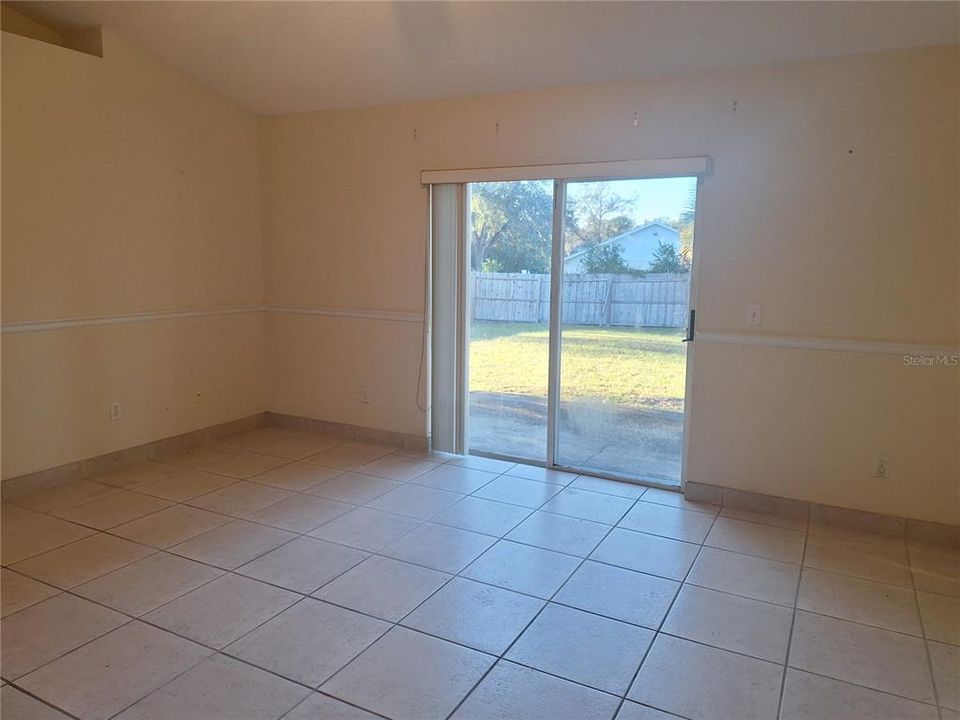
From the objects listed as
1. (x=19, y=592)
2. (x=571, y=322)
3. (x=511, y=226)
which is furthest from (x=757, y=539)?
(x=19, y=592)

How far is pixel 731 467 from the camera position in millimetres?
3656

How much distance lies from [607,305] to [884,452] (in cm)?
164

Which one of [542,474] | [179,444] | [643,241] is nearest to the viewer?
[643,241]

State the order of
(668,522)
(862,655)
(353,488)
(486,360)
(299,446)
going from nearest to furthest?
(862,655) < (668,522) < (353,488) < (486,360) < (299,446)

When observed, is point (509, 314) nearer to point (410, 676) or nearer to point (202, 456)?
point (202, 456)

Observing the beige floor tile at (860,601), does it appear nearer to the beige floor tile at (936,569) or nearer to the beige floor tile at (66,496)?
the beige floor tile at (936,569)

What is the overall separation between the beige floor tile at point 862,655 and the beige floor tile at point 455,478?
192 centimetres

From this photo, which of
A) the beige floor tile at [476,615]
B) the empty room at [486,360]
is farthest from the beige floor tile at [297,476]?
the beige floor tile at [476,615]

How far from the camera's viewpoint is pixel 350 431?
491 centimetres

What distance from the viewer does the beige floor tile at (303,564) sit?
277cm

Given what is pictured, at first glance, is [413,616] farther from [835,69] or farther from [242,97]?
[242,97]

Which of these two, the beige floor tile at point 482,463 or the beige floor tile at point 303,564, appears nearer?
the beige floor tile at point 303,564

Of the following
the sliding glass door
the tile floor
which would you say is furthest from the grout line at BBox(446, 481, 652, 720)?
the sliding glass door

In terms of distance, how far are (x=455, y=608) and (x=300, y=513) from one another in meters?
1.28
